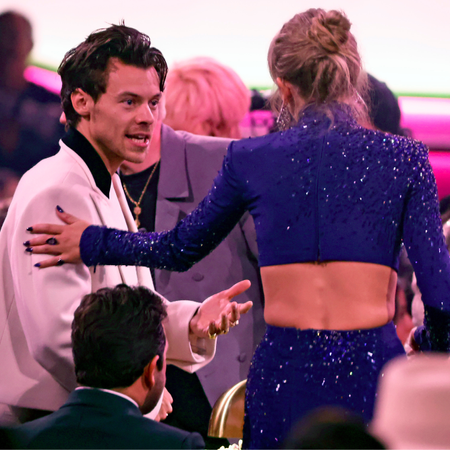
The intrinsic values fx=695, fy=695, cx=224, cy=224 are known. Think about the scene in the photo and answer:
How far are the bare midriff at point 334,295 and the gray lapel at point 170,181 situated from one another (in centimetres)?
105

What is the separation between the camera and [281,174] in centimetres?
145

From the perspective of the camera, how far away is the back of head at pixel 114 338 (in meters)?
1.43

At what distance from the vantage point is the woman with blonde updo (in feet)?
4.62

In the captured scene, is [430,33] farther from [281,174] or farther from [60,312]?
[60,312]

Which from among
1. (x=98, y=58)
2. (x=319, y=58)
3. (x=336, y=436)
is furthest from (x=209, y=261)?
(x=336, y=436)

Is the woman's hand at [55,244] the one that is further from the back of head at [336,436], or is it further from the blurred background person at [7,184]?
the blurred background person at [7,184]

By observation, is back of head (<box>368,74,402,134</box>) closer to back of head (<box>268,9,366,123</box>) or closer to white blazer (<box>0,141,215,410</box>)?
back of head (<box>268,9,366,123</box>)

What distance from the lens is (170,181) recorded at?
2467mm

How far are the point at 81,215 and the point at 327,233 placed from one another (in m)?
0.64

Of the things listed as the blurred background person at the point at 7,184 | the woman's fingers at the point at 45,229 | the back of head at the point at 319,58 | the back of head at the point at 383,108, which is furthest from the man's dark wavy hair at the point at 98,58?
the back of head at the point at 383,108

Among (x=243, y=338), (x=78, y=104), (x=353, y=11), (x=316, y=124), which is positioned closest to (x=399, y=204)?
(x=316, y=124)

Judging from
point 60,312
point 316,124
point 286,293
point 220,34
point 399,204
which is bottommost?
point 60,312

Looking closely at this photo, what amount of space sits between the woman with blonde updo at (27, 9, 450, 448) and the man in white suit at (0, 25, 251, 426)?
0.82ft

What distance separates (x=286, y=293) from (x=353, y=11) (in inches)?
69.4
